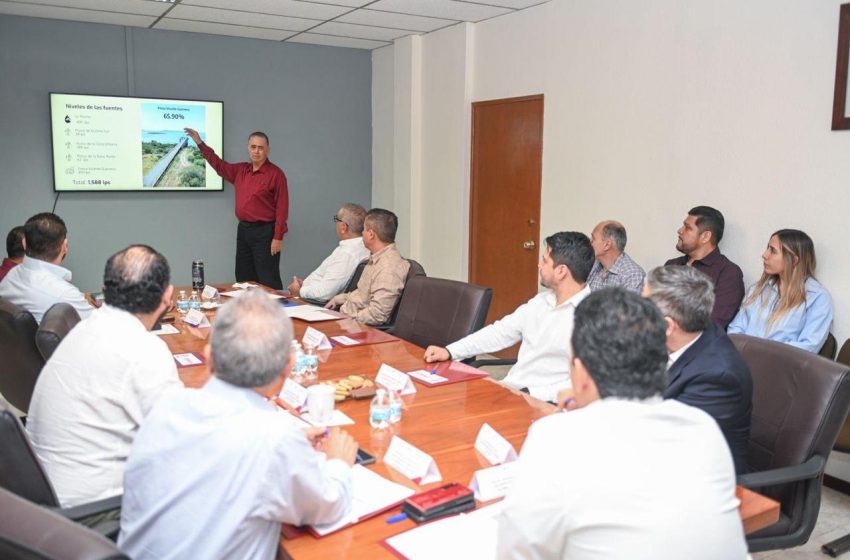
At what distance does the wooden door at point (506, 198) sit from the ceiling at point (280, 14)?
30.2 inches

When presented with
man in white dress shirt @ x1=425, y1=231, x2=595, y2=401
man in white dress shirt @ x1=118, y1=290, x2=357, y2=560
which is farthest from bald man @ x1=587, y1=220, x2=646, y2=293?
man in white dress shirt @ x1=118, y1=290, x2=357, y2=560

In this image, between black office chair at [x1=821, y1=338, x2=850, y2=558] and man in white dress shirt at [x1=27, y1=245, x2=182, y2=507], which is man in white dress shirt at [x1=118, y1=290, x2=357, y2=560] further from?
black office chair at [x1=821, y1=338, x2=850, y2=558]

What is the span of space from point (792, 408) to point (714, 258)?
1833 mm

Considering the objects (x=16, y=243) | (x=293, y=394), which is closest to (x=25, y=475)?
(x=293, y=394)

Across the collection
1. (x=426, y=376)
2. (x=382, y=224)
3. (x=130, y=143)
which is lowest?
(x=426, y=376)

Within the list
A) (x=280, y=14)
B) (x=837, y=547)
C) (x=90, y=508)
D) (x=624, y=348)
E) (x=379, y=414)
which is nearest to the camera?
(x=624, y=348)

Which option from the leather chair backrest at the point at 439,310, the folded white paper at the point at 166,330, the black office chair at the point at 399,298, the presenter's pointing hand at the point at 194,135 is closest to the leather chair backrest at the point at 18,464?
the folded white paper at the point at 166,330

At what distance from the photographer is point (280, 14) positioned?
552 centimetres

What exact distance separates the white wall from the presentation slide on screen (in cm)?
234

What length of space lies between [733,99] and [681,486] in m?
3.29

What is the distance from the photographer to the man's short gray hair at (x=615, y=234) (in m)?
4.23

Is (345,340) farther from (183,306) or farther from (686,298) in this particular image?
→ (686,298)

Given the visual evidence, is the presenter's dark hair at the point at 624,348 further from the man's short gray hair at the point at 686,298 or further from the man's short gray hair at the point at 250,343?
the man's short gray hair at the point at 686,298

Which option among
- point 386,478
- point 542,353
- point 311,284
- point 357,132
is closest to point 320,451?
point 386,478
